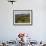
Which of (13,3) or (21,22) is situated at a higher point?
(13,3)

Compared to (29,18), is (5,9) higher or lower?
higher

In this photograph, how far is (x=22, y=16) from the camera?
4809 millimetres

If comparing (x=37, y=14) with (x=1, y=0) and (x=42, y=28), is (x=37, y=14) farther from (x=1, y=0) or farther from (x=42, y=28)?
(x=1, y=0)

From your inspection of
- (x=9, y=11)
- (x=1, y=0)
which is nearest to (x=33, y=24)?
(x=9, y=11)

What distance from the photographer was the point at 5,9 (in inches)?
189

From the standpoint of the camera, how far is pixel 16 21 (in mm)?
4805

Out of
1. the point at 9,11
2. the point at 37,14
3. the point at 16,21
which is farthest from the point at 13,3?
the point at 37,14

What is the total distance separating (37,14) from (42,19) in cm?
27

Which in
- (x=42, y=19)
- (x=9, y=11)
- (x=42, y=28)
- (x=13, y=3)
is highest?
(x=13, y=3)

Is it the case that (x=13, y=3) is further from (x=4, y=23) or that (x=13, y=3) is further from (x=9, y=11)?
(x=4, y=23)

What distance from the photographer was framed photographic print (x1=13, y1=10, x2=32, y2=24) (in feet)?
15.7

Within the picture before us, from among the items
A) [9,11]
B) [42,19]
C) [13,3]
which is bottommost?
[42,19]

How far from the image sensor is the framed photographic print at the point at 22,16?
478 centimetres

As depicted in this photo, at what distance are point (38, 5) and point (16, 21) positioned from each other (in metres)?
1.04
